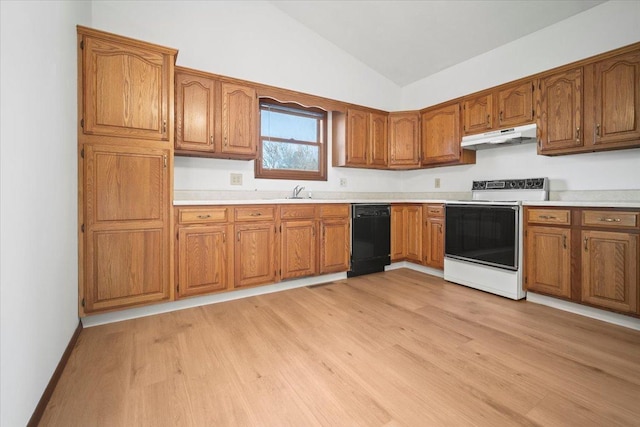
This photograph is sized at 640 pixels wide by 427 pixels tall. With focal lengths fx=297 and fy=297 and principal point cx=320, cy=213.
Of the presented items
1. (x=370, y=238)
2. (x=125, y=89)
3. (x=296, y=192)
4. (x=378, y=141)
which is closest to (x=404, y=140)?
(x=378, y=141)

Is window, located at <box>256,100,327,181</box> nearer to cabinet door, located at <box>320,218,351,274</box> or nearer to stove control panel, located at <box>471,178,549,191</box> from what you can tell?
cabinet door, located at <box>320,218,351,274</box>

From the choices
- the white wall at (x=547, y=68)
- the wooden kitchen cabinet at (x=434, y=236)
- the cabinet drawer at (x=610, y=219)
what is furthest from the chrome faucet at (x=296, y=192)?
the cabinet drawer at (x=610, y=219)

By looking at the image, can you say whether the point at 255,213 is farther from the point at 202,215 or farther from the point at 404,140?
the point at 404,140

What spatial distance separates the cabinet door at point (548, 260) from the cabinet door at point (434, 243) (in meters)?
0.93

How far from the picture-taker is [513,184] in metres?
3.23

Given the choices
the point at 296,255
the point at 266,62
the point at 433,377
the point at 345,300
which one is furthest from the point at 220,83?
the point at 433,377

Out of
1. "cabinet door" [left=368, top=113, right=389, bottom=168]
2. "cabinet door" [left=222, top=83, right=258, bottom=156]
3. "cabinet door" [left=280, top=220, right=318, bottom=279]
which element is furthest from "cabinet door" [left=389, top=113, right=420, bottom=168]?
"cabinet door" [left=222, top=83, right=258, bottom=156]

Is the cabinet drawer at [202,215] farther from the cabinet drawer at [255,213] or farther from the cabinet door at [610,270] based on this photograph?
the cabinet door at [610,270]

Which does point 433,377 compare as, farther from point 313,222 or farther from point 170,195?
point 170,195

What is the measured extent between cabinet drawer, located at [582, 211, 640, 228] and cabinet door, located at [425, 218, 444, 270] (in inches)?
54.0

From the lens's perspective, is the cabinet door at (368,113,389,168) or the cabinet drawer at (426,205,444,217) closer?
the cabinet drawer at (426,205,444,217)

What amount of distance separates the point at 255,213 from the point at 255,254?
396 millimetres

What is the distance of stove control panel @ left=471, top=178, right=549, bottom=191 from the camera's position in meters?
3.01

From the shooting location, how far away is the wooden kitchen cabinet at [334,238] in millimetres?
3311
